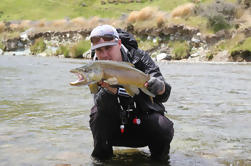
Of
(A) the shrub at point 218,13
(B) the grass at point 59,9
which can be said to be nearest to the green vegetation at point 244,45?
(A) the shrub at point 218,13

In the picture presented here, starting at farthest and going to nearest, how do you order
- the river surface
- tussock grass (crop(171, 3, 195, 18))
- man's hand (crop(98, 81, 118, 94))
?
1. tussock grass (crop(171, 3, 195, 18))
2. the river surface
3. man's hand (crop(98, 81, 118, 94))

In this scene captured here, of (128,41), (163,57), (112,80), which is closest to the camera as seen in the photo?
(112,80)

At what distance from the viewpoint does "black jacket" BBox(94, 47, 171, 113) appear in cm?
345

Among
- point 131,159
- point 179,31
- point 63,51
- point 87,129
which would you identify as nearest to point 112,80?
point 131,159

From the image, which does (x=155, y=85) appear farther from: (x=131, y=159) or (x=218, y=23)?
(x=218, y=23)

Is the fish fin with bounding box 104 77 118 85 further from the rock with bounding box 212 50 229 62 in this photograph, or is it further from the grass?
the grass

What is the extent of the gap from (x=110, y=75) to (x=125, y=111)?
2.14 ft

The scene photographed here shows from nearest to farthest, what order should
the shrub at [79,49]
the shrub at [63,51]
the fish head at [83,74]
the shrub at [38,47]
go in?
1. the fish head at [83,74]
2. the shrub at [79,49]
3. the shrub at [63,51]
4. the shrub at [38,47]

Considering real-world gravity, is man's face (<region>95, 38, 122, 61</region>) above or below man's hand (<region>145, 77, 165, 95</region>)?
above

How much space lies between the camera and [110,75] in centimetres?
296

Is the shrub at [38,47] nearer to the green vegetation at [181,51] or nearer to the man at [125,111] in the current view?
the green vegetation at [181,51]

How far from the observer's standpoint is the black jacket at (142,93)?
3.45 m

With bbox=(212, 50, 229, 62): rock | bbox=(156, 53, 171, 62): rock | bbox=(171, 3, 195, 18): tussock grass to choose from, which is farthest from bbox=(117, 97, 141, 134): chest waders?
bbox=(171, 3, 195, 18): tussock grass

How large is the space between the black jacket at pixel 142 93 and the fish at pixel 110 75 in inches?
12.2
